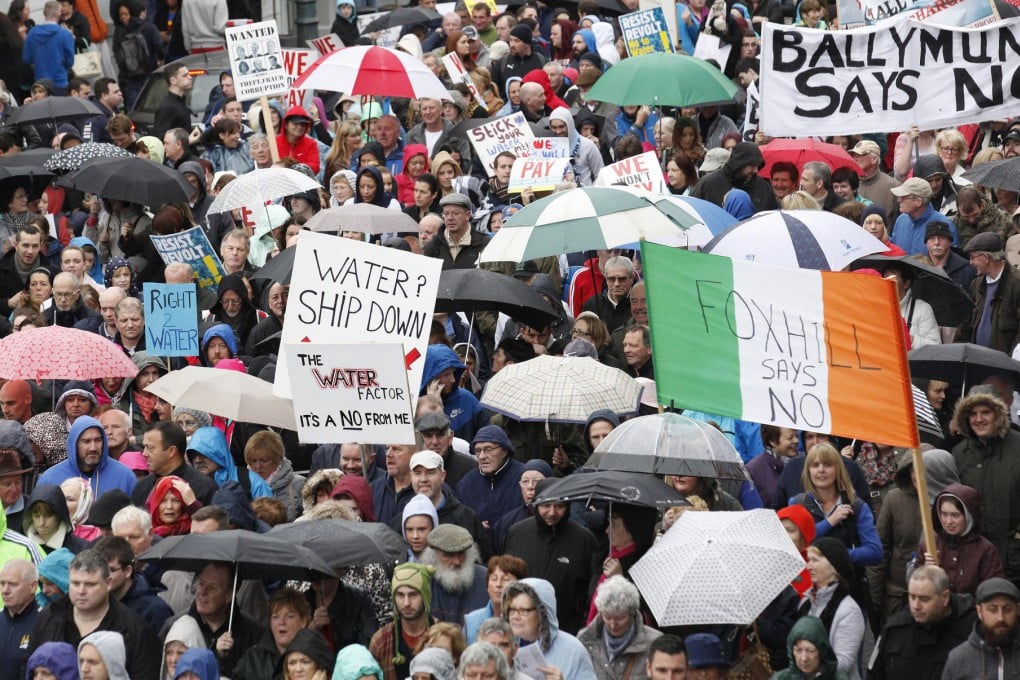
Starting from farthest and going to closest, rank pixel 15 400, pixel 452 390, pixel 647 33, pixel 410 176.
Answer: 1. pixel 647 33
2. pixel 410 176
3. pixel 15 400
4. pixel 452 390

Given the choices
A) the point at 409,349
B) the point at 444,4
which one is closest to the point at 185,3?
the point at 444,4

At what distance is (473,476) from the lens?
1111 centimetres

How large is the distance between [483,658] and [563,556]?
181cm

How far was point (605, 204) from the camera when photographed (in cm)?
1347

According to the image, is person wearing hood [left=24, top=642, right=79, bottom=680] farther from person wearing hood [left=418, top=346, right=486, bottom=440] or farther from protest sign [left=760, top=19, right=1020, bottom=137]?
protest sign [left=760, top=19, right=1020, bottom=137]

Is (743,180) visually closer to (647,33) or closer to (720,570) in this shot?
(647,33)

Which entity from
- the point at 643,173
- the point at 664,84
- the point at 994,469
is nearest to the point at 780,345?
the point at 994,469

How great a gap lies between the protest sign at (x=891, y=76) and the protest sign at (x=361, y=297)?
3.04 metres

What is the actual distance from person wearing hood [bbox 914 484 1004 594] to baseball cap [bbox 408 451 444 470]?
2.39 m

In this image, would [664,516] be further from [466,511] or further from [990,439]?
[990,439]

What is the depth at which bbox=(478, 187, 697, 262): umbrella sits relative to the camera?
43.3ft


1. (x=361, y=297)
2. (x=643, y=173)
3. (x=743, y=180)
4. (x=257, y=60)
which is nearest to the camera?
(x=361, y=297)

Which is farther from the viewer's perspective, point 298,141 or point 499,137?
point 298,141

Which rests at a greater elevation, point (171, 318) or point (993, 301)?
point (993, 301)
